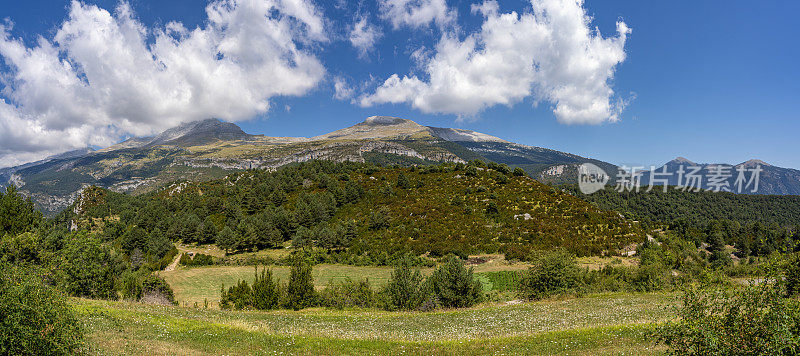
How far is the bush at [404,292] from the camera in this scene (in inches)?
1309

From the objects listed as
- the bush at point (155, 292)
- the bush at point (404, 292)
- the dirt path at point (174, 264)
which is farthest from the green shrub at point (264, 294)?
the dirt path at point (174, 264)

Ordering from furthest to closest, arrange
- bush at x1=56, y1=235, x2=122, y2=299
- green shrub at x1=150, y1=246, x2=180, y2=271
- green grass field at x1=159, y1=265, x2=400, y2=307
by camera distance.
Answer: green shrub at x1=150, y1=246, x2=180, y2=271 → green grass field at x1=159, y1=265, x2=400, y2=307 → bush at x1=56, y1=235, x2=122, y2=299

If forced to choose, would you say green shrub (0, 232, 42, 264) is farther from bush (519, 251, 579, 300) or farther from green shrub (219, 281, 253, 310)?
bush (519, 251, 579, 300)

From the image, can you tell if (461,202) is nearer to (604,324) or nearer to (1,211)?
(604,324)

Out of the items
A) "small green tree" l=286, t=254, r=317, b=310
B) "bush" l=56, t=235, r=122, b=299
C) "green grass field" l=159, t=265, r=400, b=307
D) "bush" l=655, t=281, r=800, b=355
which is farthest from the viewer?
"green grass field" l=159, t=265, r=400, b=307

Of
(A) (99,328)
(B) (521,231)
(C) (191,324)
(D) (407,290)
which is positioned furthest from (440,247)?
(A) (99,328)

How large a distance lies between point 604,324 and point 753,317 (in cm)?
1438

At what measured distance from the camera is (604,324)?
68.2ft

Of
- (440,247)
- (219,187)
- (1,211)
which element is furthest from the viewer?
(219,187)

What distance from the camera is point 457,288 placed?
109 ft

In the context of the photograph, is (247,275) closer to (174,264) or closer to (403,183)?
(174,264)

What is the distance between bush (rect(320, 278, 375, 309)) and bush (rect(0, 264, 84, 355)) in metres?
25.5

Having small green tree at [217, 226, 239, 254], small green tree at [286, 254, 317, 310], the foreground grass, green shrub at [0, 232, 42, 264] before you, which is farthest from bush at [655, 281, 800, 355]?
small green tree at [217, 226, 239, 254]

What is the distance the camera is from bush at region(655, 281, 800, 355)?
7.80 metres
